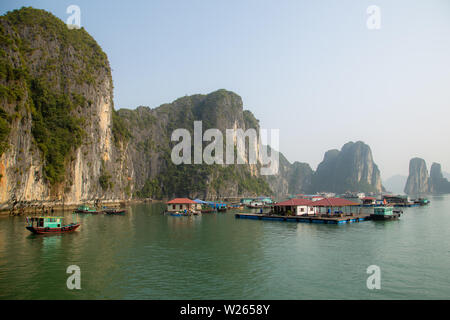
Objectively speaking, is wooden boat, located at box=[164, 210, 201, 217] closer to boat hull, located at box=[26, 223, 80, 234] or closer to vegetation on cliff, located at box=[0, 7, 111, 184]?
boat hull, located at box=[26, 223, 80, 234]

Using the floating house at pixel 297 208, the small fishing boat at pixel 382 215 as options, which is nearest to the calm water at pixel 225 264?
the small fishing boat at pixel 382 215

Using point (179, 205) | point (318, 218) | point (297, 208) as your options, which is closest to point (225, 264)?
point (318, 218)

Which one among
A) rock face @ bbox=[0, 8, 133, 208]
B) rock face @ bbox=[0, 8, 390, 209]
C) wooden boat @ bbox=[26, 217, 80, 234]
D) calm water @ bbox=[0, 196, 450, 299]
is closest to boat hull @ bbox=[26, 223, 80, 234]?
wooden boat @ bbox=[26, 217, 80, 234]

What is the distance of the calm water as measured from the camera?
19.4 meters

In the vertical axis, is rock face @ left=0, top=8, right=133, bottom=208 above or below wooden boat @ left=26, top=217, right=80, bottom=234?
above

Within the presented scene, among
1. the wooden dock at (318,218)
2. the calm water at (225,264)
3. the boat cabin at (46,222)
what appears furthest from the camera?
the wooden dock at (318,218)

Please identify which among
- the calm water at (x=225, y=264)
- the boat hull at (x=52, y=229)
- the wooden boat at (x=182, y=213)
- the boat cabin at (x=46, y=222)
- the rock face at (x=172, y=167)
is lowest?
the wooden boat at (x=182, y=213)

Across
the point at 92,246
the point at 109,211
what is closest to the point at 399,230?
the point at 92,246

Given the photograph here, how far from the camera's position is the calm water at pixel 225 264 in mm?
19406

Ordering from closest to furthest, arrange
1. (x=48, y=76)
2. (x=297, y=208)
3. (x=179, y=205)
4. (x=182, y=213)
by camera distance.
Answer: (x=297, y=208)
(x=182, y=213)
(x=179, y=205)
(x=48, y=76)

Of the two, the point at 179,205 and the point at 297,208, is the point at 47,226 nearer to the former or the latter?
the point at 179,205

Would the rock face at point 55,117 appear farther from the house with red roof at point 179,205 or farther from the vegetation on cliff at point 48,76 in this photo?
the house with red roof at point 179,205

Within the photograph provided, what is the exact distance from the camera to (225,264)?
84.6 feet

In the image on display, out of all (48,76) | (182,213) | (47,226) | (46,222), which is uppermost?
(48,76)
